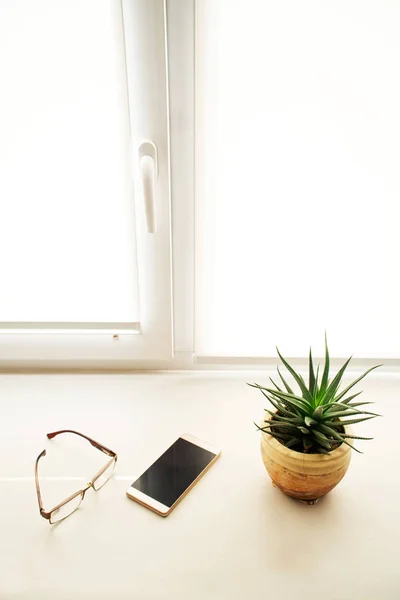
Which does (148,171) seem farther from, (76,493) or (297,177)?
(76,493)

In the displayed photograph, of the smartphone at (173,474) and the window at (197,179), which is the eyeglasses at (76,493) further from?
the window at (197,179)

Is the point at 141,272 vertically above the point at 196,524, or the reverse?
the point at 141,272

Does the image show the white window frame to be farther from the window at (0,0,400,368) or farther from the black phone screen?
the black phone screen

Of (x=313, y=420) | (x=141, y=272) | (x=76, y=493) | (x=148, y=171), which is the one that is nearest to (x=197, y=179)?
(x=148, y=171)

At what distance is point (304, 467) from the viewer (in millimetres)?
613

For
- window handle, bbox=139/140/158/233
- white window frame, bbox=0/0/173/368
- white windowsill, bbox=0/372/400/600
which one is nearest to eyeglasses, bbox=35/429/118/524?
white windowsill, bbox=0/372/400/600

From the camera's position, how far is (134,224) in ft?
2.81

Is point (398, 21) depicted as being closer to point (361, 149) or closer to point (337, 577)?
point (361, 149)

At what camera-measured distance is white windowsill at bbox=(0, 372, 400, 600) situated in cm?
59

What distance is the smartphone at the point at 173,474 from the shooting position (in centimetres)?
70

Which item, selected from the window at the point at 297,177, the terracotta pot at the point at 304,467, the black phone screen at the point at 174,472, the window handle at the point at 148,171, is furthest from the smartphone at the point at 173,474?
the window handle at the point at 148,171

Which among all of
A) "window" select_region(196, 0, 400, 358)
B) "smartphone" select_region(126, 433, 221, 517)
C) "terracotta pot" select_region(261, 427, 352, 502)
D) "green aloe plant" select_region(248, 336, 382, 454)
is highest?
"window" select_region(196, 0, 400, 358)

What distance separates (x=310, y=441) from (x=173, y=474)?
0.25 metres

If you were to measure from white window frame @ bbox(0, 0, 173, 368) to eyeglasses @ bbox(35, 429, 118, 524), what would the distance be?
0.75 ft
